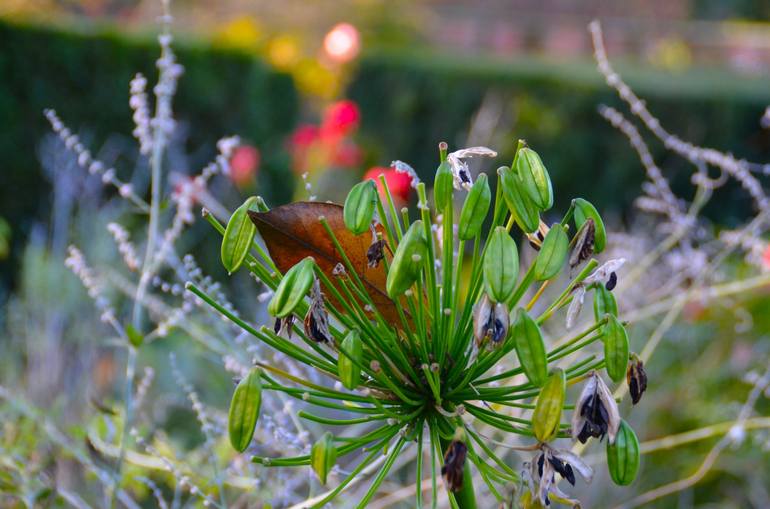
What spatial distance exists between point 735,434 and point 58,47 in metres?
5.07

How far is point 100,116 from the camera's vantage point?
559 cm

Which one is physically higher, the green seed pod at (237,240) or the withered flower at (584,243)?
the withered flower at (584,243)

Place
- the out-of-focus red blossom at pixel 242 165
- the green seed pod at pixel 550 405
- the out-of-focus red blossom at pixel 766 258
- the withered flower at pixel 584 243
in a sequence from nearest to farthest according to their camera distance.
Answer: the green seed pod at pixel 550 405
the withered flower at pixel 584 243
the out-of-focus red blossom at pixel 766 258
the out-of-focus red blossom at pixel 242 165

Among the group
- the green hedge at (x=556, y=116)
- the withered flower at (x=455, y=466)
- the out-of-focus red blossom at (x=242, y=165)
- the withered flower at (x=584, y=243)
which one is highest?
the green hedge at (x=556, y=116)

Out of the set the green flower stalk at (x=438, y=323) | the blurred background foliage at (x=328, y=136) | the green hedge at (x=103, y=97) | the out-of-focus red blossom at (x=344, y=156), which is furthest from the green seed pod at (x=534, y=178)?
the green hedge at (x=103, y=97)

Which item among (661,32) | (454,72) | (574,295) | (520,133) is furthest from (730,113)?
(661,32)

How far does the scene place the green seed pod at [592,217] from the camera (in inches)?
33.8

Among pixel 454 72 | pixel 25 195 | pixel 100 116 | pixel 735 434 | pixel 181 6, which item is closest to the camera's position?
pixel 735 434

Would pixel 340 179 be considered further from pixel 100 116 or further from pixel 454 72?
pixel 454 72

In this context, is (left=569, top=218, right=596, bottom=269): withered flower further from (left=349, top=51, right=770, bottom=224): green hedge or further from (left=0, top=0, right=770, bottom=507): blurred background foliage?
(left=349, top=51, right=770, bottom=224): green hedge

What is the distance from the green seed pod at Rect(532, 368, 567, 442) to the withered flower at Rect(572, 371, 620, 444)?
0.03 metres

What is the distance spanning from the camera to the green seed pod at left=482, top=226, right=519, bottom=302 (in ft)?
2.51

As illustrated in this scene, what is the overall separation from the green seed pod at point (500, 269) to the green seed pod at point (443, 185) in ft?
0.32

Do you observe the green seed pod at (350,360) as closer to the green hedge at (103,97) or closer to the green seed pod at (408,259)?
the green seed pod at (408,259)
